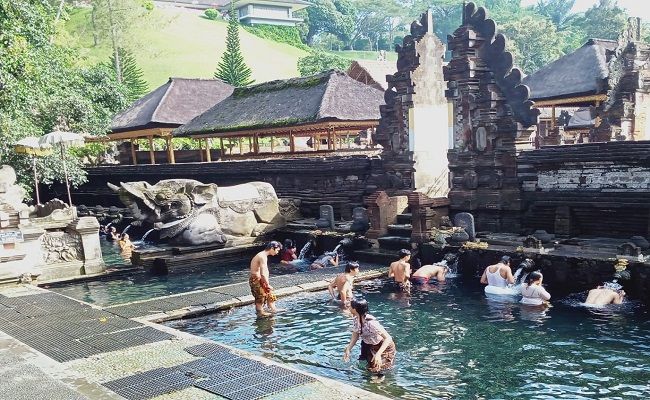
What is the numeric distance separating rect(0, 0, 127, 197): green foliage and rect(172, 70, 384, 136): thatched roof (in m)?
4.70

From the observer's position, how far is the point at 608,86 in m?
19.6

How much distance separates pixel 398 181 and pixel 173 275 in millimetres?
6978

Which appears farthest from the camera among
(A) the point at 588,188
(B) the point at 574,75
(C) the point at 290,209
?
(B) the point at 574,75

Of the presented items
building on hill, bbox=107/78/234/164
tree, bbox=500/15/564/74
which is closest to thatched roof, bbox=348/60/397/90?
building on hill, bbox=107/78/234/164

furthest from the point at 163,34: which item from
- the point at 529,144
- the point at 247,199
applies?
the point at 529,144

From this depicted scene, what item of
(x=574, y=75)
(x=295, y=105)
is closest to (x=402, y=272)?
(x=295, y=105)

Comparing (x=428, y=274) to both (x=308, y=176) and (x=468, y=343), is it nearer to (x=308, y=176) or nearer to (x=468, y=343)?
(x=468, y=343)

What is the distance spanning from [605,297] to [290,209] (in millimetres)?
11430

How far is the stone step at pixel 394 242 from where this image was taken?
1517cm

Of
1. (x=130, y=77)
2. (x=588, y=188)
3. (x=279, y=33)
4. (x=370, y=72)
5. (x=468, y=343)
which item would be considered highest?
(x=279, y=33)

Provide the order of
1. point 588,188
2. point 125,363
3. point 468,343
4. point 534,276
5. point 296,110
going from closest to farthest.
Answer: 1. point 125,363
2. point 468,343
3. point 534,276
4. point 588,188
5. point 296,110

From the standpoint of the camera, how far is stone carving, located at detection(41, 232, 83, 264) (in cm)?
1460

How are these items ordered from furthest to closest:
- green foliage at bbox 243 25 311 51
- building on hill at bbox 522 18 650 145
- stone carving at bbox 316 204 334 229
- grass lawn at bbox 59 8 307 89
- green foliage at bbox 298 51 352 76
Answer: green foliage at bbox 243 25 311 51 < green foliage at bbox 298 51 352 76 < grass lawn at bbox 59 8 307 89 < building on hill at bbox 522 18 650 145 < stone carving at bbox 316 204 334 229

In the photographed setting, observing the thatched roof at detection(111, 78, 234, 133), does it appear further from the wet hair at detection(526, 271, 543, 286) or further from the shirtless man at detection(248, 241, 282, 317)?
the wet hair at detection(526, 271, 543, 286)
